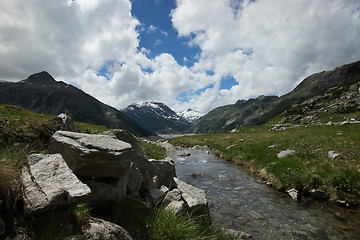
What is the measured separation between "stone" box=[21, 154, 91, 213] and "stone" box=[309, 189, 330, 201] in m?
14.3

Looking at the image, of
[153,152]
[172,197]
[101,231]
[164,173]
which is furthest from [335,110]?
Answer: [101,231]

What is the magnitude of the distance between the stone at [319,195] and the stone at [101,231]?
1300 cm

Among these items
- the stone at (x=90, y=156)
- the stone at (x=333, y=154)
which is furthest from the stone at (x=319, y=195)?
the stone at (x=90, y=156)

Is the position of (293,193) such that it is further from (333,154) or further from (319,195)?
(333,154)

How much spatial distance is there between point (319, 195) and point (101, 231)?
13.9 meters

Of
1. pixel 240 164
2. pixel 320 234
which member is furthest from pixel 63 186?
pixel 240 164

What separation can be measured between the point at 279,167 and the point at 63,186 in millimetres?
17521

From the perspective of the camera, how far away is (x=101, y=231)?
4578 millimetres

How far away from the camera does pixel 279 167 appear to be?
54.6 feet

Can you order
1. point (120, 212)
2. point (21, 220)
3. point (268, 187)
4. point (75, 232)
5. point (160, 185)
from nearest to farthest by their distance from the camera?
point (21, 220)
point (75, 232)
point (120, 212)
point (160, 185)
point (268, 187)

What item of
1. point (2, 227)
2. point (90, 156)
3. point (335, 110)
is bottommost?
point (2, 227)

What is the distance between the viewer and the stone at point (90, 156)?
596 cm

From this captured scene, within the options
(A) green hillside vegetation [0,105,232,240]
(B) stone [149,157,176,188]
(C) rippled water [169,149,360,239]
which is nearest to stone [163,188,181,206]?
(B) stone [149,157,176,188]

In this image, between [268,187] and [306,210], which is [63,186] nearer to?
[306,210]
